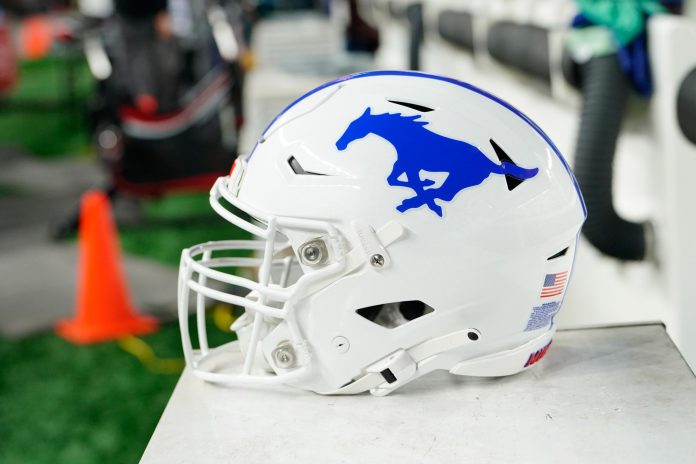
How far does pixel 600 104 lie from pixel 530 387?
82 cm

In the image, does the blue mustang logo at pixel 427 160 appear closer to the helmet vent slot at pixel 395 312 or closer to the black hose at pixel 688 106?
the helmet vent slot at pixel 395 312

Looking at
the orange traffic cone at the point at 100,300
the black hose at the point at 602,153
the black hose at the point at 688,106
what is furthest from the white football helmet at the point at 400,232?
the orange traffic cone at the point at 100,300

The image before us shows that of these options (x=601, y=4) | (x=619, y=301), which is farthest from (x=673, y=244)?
(x=601, y=4)

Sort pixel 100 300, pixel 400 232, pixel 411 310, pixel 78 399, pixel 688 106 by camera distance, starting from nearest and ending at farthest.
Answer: pixel 400 232 < pixel 411 310 < pixel 688 106 < pixel 78 399 < pixel 100 300

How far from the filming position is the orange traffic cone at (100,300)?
3020 mm

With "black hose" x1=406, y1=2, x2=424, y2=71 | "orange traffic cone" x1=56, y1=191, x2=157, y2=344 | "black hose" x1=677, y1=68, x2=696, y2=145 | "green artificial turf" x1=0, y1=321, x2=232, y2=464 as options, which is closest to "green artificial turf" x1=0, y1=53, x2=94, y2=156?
"black hose" x1=406, y1=2, x2=424, y2=71

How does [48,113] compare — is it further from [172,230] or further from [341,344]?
[341,344]

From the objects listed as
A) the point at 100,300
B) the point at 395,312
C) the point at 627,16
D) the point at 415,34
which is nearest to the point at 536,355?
the point at 395,312

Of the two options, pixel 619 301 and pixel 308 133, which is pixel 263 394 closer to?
pixel 308 133

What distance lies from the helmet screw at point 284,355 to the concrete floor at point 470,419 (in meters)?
0.05

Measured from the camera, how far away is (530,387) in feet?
4.03

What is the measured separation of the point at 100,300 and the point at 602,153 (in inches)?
75.0

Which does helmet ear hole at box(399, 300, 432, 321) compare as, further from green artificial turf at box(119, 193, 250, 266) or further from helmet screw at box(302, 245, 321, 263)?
green artificial turf at box(119, 193, 250, 266)

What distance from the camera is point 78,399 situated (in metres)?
2.59
